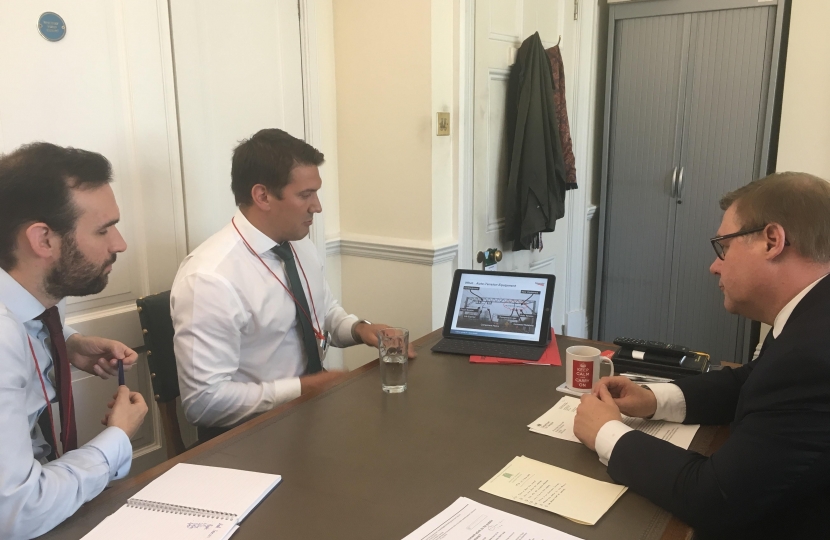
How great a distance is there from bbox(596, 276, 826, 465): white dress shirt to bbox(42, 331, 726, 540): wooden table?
4 centimetres

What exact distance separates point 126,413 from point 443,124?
1.74 metres

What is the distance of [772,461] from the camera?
40.8 inches

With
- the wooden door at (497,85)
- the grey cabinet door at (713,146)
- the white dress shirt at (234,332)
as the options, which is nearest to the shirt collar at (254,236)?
the white dress shirt at (234,332)

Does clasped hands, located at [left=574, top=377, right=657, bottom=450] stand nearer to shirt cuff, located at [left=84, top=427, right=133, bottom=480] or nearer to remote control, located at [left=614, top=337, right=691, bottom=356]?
remote control, located at [left=614, top=337, right=691, bottom=356]

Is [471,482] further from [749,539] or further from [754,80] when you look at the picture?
[754,80]

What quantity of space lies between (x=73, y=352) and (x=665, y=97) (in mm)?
3094

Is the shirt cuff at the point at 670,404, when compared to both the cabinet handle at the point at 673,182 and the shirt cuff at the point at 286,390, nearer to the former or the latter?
the shirt cuff at the point at 286,390

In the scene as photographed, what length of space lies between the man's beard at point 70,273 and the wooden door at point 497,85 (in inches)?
75.9

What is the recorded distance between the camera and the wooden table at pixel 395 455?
1058 millimetres

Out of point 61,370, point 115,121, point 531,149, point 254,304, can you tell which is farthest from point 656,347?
point 115,121

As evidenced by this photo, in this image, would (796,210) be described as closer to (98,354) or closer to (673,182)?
(98,354)

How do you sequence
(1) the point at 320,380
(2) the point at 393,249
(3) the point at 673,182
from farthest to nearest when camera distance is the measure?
(3) the point at 673,182 → (2) the point at 393,249 → (1) the point at 320,380

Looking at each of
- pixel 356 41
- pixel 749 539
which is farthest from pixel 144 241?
pixel 749 539

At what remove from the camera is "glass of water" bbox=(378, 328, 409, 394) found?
62.5 inches
